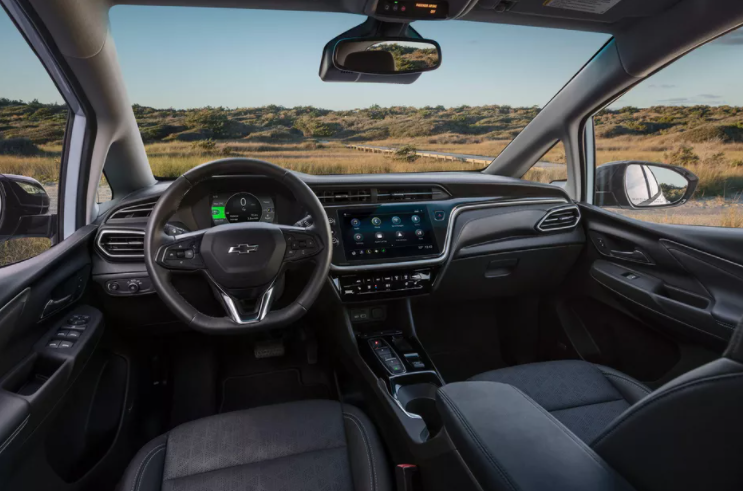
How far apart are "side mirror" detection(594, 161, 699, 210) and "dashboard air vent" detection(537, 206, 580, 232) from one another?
0.22 metres

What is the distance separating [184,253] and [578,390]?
1.67 metres

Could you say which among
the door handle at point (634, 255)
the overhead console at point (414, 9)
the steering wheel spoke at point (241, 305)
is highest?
the overhead console at point (414, 9)

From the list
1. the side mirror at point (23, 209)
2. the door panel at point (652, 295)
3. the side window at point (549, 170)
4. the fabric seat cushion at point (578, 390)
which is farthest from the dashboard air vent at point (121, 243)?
the door panel at point (652, 295)

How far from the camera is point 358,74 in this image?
2.34 metres

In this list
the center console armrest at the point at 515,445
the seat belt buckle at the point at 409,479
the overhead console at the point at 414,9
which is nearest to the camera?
the center console armrest at the point at 515,445

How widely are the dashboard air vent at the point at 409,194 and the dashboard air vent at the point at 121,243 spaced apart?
122cm

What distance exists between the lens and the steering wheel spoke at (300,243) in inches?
78.5

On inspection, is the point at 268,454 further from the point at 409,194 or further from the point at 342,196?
the point at 409,194

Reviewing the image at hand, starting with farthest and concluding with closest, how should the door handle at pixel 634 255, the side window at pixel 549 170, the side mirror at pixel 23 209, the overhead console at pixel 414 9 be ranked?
1. the side window at pixel 549 170
2. the door handle at pixel 634 255
3. the overhead console at pixel 414 9
4. the side mirror at pixel 23 209

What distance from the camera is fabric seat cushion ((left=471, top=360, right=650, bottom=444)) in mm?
1856

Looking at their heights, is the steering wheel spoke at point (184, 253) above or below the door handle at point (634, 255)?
above

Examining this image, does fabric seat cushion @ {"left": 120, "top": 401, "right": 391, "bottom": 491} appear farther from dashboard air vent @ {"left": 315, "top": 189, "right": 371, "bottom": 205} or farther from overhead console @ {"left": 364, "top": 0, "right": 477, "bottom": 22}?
overhead console @ {"left": 364, "top": 0, "right": 477, "bottom": 22}

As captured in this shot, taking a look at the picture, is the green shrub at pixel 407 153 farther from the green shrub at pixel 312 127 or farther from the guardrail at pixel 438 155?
the green shrub at pixel 312 127

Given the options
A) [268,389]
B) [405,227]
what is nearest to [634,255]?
[405,227]
